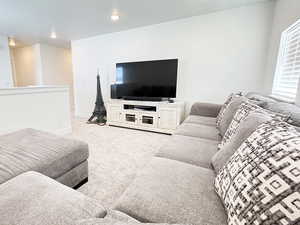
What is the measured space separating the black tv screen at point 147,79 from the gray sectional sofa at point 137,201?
2.28 meters

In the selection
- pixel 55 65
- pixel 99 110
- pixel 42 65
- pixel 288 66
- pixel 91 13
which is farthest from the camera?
pixel 55 65

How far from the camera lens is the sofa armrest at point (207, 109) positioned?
8.71ft

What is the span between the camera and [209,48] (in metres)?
3.07

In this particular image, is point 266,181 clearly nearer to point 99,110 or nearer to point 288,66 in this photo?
point 288,66

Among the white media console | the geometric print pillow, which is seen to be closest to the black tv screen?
the white media console

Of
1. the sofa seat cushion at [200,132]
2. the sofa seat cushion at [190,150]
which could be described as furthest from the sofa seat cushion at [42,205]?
the sofa seat cushion at [200,132]

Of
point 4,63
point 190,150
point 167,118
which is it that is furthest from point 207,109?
point 4,63

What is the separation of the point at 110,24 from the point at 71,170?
3237 mm

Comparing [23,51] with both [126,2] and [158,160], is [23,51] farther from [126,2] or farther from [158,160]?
[158,160]

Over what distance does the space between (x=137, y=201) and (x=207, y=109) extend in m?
2.28

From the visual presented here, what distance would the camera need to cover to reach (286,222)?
439 mm

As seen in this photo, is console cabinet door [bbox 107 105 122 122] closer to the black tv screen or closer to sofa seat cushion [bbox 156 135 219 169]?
the black tv screen

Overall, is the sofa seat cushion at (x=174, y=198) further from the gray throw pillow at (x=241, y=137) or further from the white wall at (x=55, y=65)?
the white wall at (x=55, y=65)

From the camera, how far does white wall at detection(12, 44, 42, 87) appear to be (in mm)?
5488
